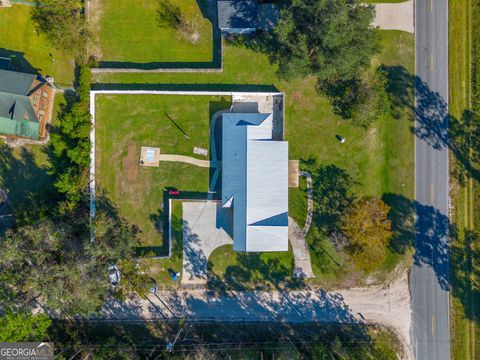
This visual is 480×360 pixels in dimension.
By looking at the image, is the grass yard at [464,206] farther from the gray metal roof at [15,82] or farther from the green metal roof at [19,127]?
the green metal roof at [19,127]

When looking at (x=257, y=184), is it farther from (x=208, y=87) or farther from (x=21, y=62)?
(x=21, y=62)

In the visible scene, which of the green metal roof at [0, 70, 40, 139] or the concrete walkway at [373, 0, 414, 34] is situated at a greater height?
the concrete walkway at [373, 0, 414, 34]

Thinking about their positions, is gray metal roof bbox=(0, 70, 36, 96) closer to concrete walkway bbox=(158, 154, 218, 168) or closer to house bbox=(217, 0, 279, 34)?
concrete walkway bbox=(158, 154, 218, 168)

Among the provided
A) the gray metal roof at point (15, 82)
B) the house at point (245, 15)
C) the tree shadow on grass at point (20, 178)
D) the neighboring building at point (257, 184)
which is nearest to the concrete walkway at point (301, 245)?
the neighboring building at point (257, 184)

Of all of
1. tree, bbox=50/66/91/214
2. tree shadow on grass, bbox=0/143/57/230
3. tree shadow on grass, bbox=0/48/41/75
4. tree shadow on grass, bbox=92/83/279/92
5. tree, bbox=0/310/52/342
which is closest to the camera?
tree, bbox=0/310/52/342

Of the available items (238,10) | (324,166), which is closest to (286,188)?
(324,166)

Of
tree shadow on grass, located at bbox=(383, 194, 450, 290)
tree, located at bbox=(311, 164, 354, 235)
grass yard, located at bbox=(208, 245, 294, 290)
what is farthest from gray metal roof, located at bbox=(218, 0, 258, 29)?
tree shadow on grass, located at bbox=(383, 194, 450, 290)

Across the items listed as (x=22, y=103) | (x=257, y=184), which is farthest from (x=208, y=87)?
(x=22, y=103)
